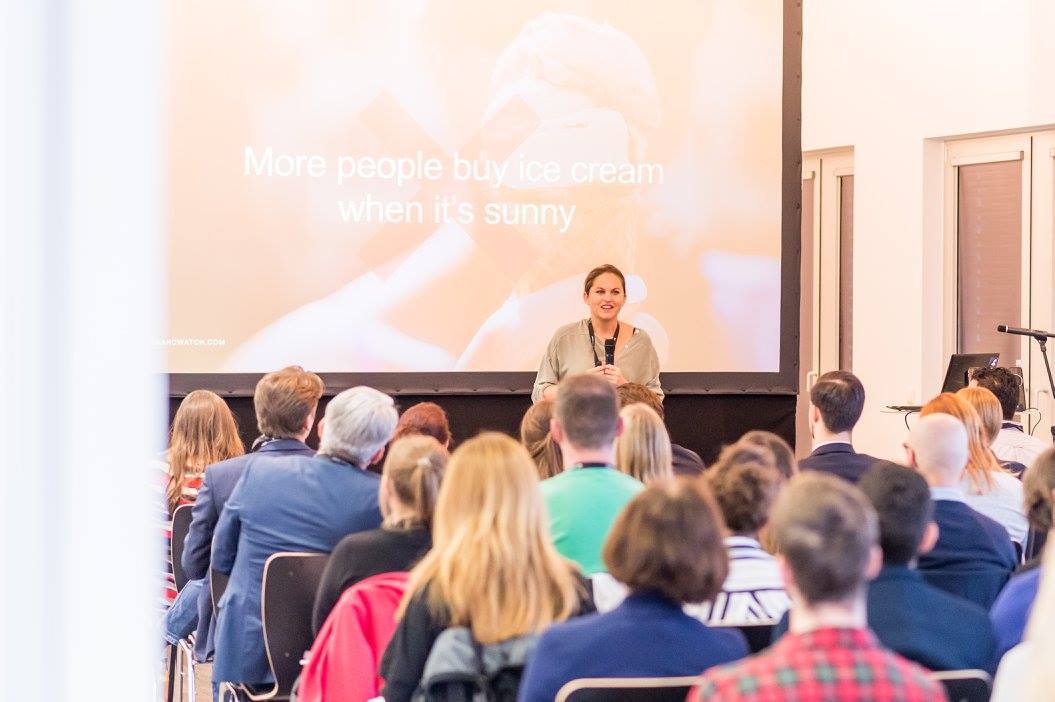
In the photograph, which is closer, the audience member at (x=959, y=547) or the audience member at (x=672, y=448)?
the audience member at (x=959, y=547)

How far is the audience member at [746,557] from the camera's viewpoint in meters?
2.87

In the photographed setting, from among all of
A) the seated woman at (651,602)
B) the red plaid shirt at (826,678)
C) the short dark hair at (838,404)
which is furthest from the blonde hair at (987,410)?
the red plaid shirt at (826,678)

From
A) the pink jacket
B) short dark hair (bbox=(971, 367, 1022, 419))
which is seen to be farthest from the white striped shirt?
short dark hair (bbox=(971, 367, 1022, 419))

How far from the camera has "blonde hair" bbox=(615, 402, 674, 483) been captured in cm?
371

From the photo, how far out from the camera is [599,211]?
24.9ft

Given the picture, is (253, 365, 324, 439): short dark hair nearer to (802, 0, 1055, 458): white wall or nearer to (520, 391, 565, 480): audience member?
(520, 391, 565, 480): audience member

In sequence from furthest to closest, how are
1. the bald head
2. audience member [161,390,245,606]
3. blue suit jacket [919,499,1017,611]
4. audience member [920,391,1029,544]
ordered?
audience member [161,390,245,606] → audience member [920,391,1029,544] → the bald head → blue suit jacket [919,499,1017,611]

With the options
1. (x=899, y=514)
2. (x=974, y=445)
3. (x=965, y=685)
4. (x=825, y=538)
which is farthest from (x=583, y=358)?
(x=825, y=538)

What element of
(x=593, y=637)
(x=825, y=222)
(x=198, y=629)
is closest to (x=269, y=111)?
(x=198, y=629)

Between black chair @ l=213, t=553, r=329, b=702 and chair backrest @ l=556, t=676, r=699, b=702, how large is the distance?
1414 millimetres

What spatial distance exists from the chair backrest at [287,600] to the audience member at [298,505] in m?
0.13

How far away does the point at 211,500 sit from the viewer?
3.94 metres

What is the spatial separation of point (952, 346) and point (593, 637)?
7044 millimetres

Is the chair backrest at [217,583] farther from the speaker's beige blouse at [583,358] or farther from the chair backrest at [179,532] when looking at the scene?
the speaker's beige blouse at [583,358]
